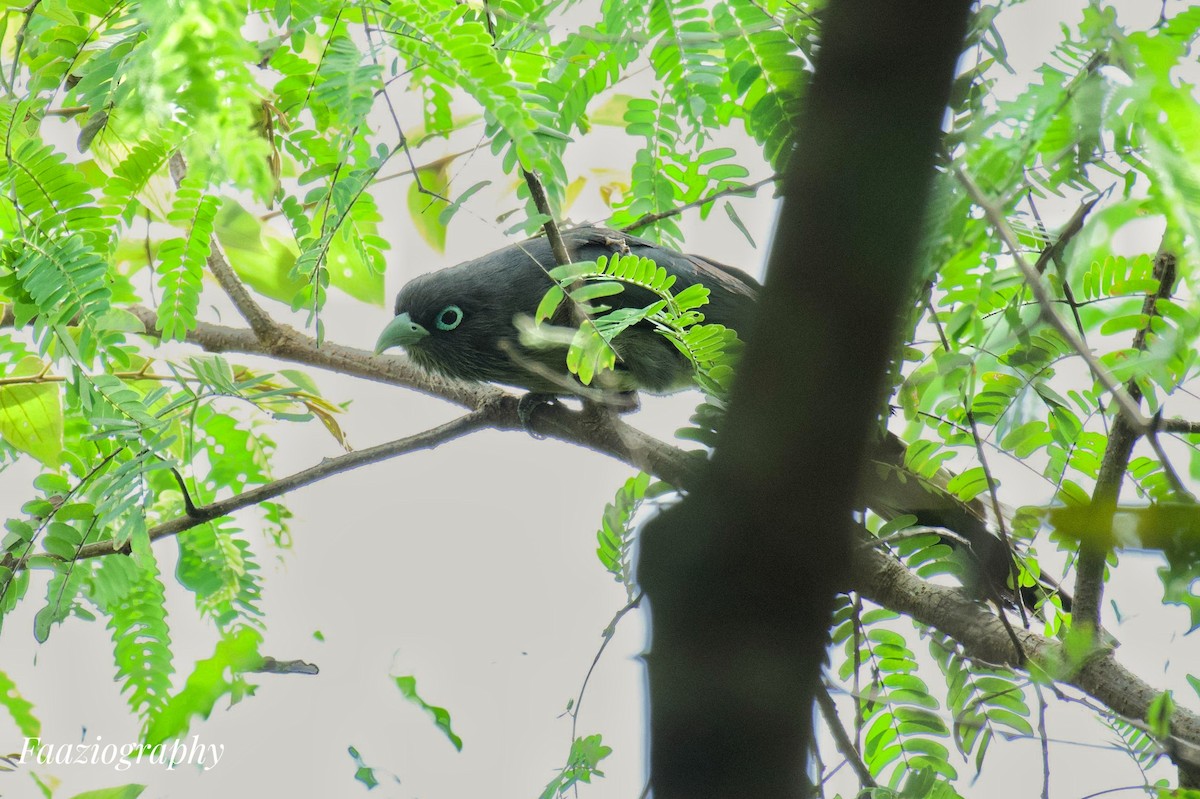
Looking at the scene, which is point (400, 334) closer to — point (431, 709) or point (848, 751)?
point (431, 709)

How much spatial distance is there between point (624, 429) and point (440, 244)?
107 cm

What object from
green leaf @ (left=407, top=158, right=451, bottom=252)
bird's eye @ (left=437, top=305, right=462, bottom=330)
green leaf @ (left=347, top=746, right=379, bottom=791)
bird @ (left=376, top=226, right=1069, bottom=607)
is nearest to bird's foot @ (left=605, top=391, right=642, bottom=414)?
bird @ (left=376, top=226, right=1069, bottom=607)

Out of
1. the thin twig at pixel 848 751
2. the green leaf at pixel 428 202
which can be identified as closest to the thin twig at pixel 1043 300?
the thin twig at pixel 848 751

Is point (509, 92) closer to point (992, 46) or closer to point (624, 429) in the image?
point (992, 46)

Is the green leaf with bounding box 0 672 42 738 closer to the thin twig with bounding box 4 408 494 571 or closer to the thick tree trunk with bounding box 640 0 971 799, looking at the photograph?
the thin twig with bounding box 4 408 494 571

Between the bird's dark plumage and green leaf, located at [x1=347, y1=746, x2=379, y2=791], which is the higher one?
the bird's dark plumage

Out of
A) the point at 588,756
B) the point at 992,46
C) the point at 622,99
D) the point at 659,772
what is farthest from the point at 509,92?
the point at 622,99

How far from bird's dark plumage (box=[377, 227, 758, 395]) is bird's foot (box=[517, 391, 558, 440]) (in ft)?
0.09

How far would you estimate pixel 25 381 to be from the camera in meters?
2.23

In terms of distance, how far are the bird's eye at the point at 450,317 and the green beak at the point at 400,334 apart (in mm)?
69

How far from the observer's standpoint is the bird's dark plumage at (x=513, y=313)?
302 centimetres

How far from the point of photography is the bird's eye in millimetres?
3283

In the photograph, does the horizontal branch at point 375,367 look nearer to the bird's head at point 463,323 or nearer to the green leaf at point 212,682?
the bird's head at point 463,323

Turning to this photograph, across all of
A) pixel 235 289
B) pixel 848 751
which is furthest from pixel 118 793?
pixel 848 751
